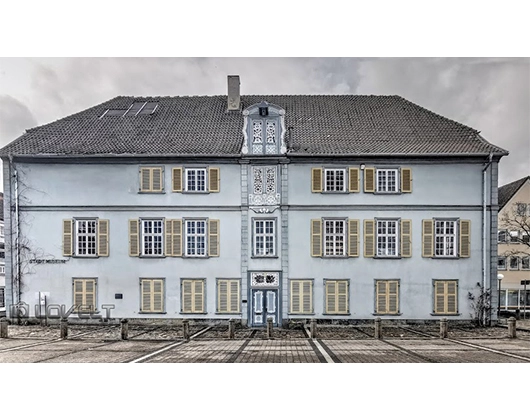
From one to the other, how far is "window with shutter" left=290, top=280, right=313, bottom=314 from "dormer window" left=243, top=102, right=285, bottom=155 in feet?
6.93

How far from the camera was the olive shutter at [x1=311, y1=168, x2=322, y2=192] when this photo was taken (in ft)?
22.4

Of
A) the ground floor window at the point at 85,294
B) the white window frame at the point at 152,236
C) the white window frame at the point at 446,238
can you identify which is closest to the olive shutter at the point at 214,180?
the white window frame at the point at 152,236

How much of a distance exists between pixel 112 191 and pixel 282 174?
8.72 ft

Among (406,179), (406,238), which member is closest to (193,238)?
(406,238)

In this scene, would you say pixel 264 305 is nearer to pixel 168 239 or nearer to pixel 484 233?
pixel 168 239

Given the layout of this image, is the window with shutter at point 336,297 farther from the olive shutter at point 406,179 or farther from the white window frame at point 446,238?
the olive shutter at point 406,179

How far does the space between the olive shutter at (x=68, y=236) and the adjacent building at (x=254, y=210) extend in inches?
0.8

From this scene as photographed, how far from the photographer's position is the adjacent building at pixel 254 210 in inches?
254

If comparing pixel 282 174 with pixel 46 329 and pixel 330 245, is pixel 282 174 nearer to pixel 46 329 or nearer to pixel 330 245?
pixel 330 245

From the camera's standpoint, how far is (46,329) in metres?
6.39

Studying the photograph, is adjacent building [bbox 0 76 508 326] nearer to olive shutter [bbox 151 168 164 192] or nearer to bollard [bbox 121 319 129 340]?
olive shutter [bbox 151 168 164 192]

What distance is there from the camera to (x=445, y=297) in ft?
21.3

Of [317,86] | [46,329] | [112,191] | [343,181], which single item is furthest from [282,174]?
[46,329]
